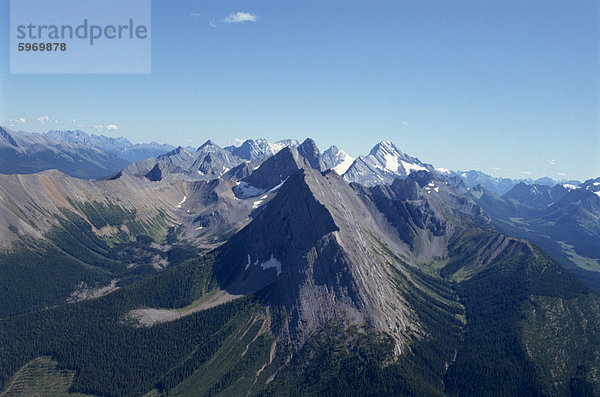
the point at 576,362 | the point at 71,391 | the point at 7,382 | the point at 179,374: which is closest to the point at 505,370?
the point at 576,362

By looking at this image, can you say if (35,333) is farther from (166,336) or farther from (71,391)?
(166,336)

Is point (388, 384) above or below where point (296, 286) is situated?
below

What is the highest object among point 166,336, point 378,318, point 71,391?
point 378,318

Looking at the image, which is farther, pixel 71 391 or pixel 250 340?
pixel 250 340

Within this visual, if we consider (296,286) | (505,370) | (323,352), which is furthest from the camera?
(296,286)

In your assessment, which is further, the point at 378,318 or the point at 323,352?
the point at 378,318

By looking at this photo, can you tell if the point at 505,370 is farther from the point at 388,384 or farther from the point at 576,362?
the point at 388,384

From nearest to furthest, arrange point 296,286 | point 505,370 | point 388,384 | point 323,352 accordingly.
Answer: point 388,384 → point 323,352 → point 505,370 → point 296,286

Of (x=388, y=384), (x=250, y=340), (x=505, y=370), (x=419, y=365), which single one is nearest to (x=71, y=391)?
(x=250, y=340)

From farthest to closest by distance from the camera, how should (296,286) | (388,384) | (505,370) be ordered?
(296,286) < (505,370) < (388,384)
